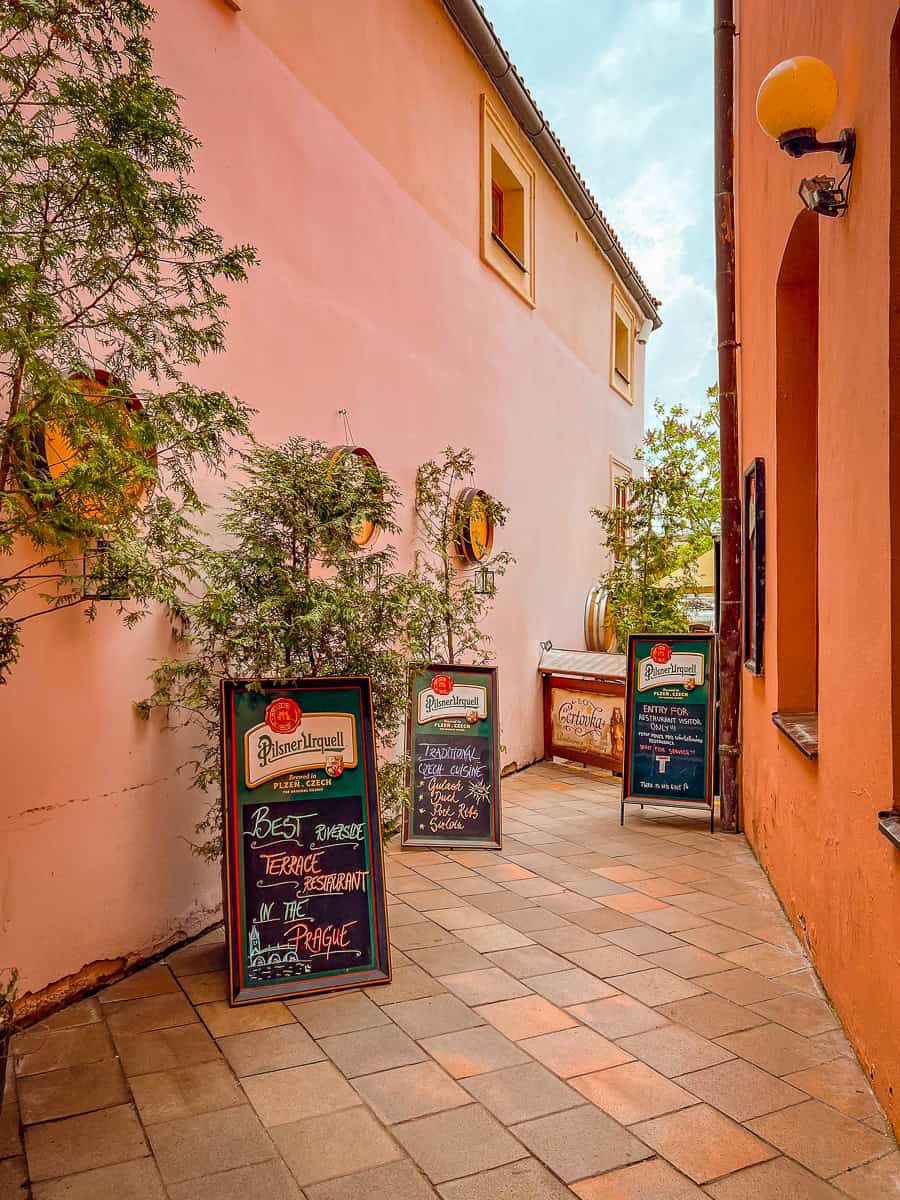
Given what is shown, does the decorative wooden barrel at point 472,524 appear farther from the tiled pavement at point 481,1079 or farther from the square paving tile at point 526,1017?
the square paving tile at point 526,1017

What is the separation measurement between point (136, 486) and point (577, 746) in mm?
6486

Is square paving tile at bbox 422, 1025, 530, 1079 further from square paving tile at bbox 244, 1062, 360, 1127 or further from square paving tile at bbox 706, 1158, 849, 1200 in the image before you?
square paving tile at bbox 706, 1158, 849, 1200

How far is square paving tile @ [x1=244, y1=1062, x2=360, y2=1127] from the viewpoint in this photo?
106 inches

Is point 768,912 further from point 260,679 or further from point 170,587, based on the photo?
point 170,587

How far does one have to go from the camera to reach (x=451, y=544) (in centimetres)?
711

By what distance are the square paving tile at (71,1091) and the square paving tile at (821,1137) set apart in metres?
1.88

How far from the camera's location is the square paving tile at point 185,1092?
271 centimetres

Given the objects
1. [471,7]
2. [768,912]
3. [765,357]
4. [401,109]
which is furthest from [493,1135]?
[471,7]

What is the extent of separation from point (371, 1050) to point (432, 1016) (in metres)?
0.33

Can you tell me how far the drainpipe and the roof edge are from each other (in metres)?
1.80

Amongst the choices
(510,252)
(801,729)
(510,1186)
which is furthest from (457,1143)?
(510,252)

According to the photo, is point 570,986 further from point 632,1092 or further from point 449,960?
point 632,1092

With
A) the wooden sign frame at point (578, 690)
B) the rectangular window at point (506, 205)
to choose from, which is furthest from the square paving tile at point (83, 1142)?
the rectangular window at point (506, 205)

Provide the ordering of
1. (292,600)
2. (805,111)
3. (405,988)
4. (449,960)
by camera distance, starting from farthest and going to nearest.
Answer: (449,960)
(292,600)
(405,988)
(805,111)
